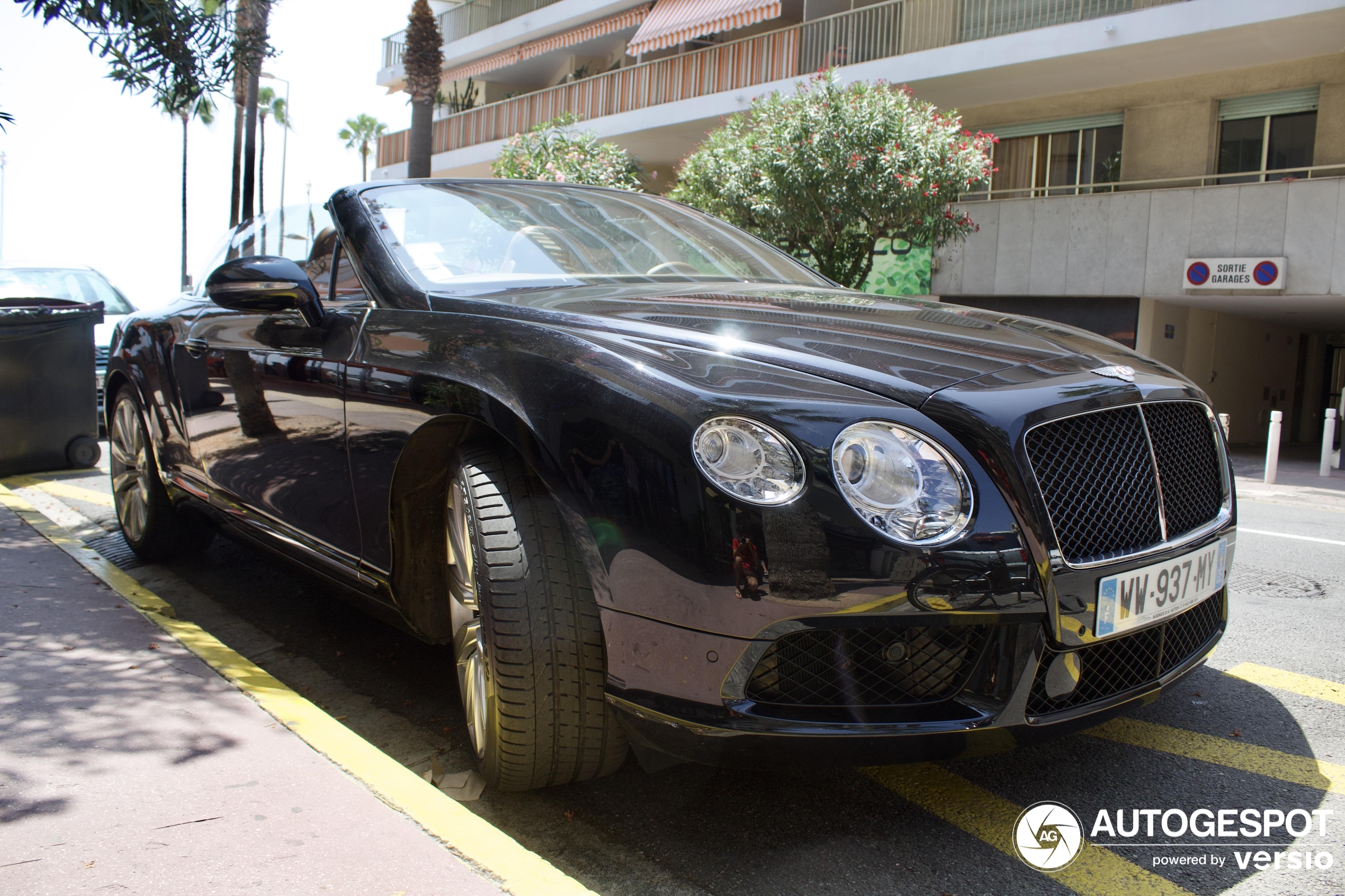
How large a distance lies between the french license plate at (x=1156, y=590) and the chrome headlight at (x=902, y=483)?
0.37 metres

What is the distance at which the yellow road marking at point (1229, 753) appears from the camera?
8.01 feet

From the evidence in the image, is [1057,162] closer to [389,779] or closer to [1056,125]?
[1056,125]

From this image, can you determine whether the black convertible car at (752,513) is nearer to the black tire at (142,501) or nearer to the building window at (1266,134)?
the black tire at (142,501)

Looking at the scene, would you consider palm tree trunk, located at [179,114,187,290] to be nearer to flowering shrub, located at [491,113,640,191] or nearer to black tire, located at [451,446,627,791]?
flowering shrub, located at [491,113,640,191]

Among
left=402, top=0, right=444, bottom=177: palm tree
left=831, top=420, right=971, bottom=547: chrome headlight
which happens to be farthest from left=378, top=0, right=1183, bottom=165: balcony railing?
left=831, top=420, right=971, bottom=547: chrome headlight

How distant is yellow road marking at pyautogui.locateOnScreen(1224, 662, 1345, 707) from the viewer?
304 centimetres

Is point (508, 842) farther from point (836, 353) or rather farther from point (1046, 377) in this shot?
point (1046, 377)

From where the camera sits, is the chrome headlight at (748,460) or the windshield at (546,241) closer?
the chrome headlight at (748,460)

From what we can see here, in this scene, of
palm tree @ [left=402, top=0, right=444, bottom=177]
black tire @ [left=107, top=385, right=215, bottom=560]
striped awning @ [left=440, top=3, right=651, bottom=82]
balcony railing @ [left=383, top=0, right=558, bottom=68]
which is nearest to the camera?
black tire @ [left=107, top=385, right=215, bottom=560]

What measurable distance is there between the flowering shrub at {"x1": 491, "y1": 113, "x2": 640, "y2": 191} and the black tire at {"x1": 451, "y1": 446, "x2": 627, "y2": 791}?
584 inches

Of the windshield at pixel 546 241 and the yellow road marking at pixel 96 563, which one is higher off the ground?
the windshield at pixel 546 241

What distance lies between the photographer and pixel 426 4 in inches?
922

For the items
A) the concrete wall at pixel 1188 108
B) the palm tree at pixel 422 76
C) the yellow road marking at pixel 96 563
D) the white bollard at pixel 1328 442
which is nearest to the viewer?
the yellow road marking at pixel 96 563

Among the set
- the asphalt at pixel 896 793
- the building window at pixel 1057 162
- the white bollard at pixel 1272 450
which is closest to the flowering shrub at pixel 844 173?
the building window at pixel 1057 162
